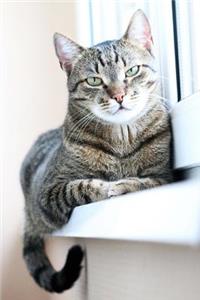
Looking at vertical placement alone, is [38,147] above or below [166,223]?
below

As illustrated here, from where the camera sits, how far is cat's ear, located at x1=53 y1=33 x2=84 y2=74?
3.16 feet

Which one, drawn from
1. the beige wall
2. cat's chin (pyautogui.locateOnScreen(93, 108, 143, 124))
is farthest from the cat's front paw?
the beige wall

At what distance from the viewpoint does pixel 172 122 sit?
86 cm

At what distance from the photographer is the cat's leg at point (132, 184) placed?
0.79m

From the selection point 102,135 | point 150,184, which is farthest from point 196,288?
point 102,135

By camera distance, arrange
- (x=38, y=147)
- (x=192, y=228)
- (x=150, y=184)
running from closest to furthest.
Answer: (x=192, y=228) → (x=150, y=184) → (x=38, y=147)

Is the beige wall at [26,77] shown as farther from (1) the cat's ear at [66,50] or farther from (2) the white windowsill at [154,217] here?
(2) the white windowsill at [154,217]

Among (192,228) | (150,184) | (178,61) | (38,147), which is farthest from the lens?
(38,147)

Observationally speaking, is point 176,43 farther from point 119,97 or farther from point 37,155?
point 37,155

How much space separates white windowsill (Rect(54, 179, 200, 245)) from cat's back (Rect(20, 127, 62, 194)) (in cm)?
69

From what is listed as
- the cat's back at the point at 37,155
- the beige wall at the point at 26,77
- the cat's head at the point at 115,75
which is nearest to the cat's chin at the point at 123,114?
the cat's head at the point at 115,75

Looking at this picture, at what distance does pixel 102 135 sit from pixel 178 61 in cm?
21

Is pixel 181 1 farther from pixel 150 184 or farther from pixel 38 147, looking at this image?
pixel 38 147

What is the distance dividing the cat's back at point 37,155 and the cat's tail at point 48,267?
172mm
